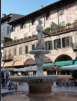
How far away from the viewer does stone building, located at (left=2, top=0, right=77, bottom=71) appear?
21703 millimetres

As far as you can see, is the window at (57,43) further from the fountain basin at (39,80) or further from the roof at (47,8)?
the fountain basin at (39,80)

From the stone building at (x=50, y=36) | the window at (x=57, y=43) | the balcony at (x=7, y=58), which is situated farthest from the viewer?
the balcony at (x=7, y=58)

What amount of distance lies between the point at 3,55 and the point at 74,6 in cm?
1882

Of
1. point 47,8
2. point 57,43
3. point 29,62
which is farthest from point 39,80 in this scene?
point 47,8

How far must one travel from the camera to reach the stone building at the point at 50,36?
71.2 feet

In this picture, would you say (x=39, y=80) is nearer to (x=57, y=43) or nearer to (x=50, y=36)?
(x=57, y=43)

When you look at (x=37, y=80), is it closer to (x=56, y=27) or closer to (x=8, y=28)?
(x=56, y=27)

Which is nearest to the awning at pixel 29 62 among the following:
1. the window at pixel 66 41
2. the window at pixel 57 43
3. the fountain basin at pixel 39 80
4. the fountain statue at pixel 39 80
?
the window at pixel 57 43

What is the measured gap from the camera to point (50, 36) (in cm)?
2372

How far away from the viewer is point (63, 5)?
80.3 ft

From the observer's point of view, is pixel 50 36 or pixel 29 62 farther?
pixel 29 62

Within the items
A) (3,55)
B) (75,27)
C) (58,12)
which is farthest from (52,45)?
(3,55)

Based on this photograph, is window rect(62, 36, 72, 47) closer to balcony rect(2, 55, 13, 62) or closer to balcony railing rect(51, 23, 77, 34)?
balcony railing rect(51, 23, 77, 34)

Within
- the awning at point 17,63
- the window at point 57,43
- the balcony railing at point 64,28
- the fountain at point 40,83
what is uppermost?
the balcony railing at point 64,28
